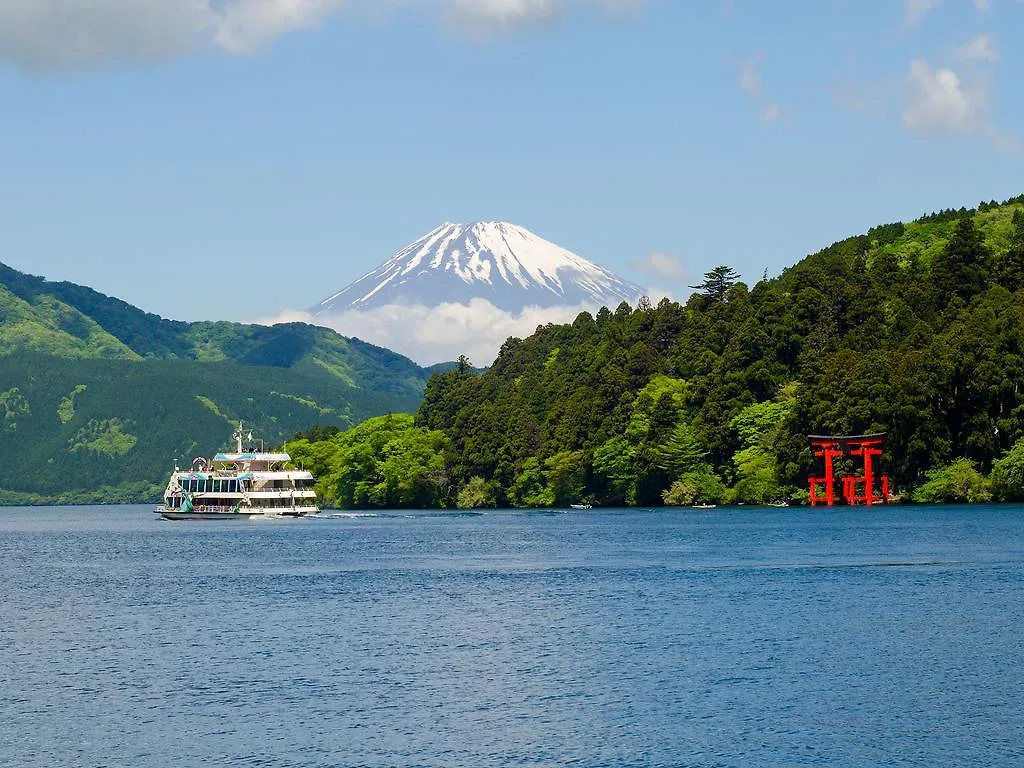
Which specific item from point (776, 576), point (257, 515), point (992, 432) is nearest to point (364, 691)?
point (776, 576)

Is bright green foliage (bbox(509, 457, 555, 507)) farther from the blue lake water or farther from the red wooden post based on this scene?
the blue lake water

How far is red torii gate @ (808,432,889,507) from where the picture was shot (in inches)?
5792

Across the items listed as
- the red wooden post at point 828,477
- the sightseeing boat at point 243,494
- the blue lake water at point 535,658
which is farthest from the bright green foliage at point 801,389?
the blue lake water at point 535,658

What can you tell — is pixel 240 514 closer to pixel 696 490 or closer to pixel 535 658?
pixel 696 490

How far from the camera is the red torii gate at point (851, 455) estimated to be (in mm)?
147125

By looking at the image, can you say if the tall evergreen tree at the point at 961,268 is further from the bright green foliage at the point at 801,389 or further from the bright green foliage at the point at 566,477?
the bright green foliage at the point at 566,477

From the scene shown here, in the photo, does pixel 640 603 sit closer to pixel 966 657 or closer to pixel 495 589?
pixel 495 589

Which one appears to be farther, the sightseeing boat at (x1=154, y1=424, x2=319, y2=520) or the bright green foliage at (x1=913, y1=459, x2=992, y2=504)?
the sightseeing boat at (x1=154, y1=424, x2=319, y2=520)

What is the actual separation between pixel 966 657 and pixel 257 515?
13662 centimetres

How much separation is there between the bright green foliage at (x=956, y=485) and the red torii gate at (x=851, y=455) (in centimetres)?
460

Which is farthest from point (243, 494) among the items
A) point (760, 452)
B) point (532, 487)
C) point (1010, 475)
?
point (1010, 475)

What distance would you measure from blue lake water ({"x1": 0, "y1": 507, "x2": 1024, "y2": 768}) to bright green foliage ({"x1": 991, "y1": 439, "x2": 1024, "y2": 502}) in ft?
113

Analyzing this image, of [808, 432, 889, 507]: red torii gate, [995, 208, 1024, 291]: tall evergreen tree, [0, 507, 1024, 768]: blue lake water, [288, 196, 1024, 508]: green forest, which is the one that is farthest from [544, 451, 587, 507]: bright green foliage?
[0, 507, 1024, 768]: blue lake water

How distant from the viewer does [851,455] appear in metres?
150
